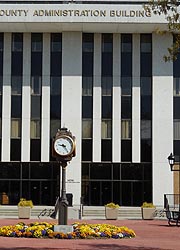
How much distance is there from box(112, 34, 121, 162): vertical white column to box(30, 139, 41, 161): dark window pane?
6.45m

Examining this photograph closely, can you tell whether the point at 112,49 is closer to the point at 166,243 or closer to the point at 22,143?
the point at 22,143

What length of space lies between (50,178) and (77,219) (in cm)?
1250

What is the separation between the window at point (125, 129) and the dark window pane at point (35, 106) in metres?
7.38

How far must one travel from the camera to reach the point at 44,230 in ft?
71.9

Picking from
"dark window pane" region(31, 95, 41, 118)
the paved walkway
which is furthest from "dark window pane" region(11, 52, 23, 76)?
the paved walkway

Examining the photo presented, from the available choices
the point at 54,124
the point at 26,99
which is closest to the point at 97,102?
the point at 54,124

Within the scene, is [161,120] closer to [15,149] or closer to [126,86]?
[126,86]

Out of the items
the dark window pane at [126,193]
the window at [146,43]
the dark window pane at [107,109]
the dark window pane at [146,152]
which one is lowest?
the dark window pane at [126,193]

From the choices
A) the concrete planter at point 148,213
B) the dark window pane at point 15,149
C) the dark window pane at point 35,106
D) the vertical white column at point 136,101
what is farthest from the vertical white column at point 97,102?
the concrete planter at point 148,213

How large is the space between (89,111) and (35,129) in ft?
16.3

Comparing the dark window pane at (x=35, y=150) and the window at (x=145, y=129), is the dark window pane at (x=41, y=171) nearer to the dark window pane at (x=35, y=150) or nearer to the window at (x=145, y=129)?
the dark window pane at (x=35, y=150)

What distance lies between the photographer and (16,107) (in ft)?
163

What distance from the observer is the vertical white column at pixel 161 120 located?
159 ft

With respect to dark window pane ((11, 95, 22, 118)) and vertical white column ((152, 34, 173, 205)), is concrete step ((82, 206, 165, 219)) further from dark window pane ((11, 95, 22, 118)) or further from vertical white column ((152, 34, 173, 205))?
dark window pane ((11, 95, 22, 118))
